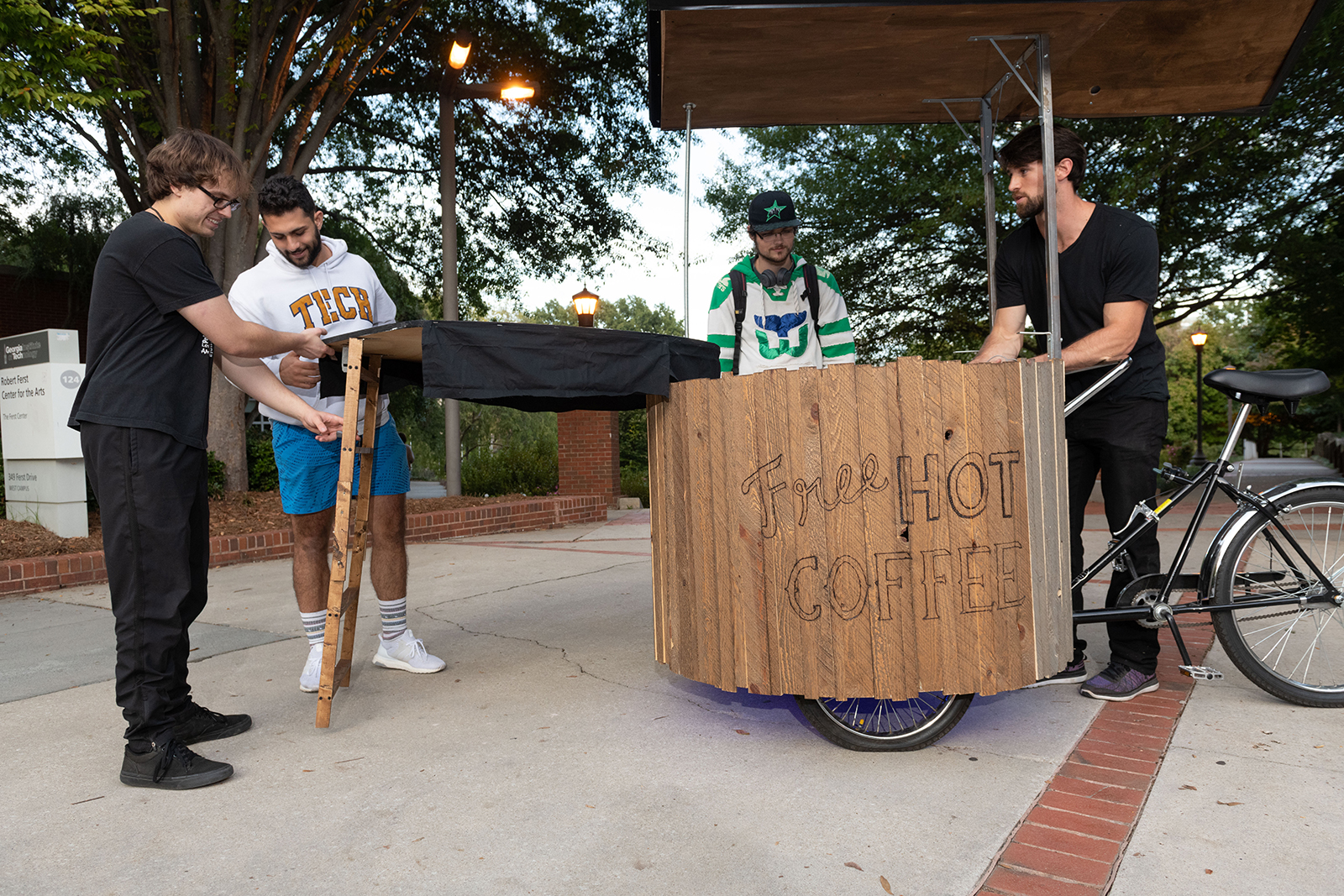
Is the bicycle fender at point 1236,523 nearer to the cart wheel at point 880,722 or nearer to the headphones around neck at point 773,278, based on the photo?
the cart wheel at point 880,722

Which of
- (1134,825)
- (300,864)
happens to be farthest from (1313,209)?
(300,864)

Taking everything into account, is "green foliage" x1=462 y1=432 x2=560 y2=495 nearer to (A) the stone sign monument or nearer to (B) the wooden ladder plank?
(A) the stone sign monument

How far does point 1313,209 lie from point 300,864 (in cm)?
1543

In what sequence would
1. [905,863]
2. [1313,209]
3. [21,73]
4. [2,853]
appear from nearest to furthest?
[905,863] → [2,853] → [21,73] → [1313,209]

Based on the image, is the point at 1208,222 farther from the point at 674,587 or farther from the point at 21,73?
the point at 21,73

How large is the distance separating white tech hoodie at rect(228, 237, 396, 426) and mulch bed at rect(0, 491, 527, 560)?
140 inches

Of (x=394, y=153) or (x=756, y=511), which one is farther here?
(x=394, y=153)

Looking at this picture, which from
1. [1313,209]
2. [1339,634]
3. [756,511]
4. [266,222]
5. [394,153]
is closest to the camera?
[756,511]

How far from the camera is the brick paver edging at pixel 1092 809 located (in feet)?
7.09

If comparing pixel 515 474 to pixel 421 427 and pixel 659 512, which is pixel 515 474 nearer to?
pixel 421 427

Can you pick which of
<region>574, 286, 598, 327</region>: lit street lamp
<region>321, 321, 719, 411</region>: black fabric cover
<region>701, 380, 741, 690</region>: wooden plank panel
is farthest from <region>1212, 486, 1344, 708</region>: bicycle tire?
<region>574, 286, 598, 327</region>: lit street lamp

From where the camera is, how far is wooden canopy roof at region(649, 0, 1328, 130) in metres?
3.44

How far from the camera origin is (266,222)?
12.1 feet

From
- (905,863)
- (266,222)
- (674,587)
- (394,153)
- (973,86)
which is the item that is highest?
(394,153)
